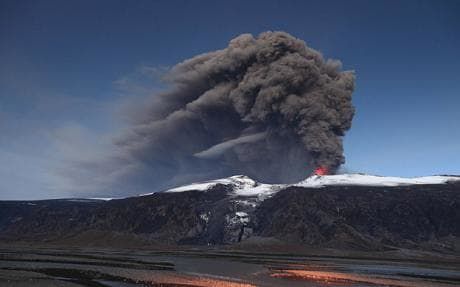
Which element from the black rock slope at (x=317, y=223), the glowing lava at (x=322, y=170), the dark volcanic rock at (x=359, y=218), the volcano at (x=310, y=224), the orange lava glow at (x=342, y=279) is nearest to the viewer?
the orange lava glow at (x=342, y=279)

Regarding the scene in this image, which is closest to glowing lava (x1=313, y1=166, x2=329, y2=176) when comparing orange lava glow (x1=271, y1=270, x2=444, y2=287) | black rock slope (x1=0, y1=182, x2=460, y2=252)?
black rock slope (x1=0, y1=182, x2=460, y2=252)

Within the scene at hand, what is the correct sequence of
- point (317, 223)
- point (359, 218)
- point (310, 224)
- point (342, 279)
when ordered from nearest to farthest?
point (342, 279)
point (310, 224)
point (317, 223)
point (359, 218)

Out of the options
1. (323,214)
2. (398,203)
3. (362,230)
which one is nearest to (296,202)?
(323,214)

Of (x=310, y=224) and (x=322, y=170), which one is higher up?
(x=322, y=170)

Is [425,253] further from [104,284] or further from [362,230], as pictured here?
[104,284]

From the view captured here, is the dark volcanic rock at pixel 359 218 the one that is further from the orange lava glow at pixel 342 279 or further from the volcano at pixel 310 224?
the orange lava glow at pixel 342 279

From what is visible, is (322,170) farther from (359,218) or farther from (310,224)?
A: (359,218)

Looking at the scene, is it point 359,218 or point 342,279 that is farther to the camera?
point 359,218

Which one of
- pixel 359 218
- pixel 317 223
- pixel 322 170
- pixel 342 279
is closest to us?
pixel 342 279

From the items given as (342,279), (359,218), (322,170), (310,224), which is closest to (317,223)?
(310,224)

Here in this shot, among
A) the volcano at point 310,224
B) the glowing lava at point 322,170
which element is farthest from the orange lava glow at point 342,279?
the glowing lava at point 322,170

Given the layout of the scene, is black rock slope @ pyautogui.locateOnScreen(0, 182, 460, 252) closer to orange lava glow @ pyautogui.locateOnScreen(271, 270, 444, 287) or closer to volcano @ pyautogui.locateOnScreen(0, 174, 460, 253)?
volcano @ pyautogui.locateOnScreen(0, 174, 460, 253)
